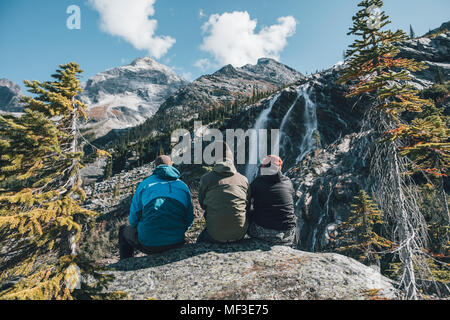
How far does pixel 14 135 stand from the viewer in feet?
12.0

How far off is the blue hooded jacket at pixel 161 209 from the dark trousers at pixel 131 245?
0.47ft

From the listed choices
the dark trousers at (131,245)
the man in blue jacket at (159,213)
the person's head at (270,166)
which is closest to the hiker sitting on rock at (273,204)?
the person's head at (270,166)

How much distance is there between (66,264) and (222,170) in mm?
3204

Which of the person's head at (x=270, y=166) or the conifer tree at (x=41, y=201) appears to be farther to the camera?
the person's head at (x=270, y=166)

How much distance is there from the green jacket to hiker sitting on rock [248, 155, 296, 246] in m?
0.34

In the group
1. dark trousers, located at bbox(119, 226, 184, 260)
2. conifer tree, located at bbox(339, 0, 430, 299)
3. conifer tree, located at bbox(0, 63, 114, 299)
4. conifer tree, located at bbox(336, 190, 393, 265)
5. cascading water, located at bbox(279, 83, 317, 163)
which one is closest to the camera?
conifer tree, located at bbox(0, 63, 114, 299)

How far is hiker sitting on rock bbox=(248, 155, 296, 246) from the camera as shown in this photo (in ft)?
16.7

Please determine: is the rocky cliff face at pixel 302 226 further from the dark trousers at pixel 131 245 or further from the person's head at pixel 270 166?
the person's head at pixel 270 166

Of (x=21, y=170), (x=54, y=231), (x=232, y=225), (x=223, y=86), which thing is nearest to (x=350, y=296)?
(x=232, y=225)

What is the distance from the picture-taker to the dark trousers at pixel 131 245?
4.89 meters

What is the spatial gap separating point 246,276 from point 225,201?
155 centimetres

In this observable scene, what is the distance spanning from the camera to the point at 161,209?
15.1ft

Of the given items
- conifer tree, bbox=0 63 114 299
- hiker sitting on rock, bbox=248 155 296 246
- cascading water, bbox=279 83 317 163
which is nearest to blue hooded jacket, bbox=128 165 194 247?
conifer tree, bbox=0 63 114 299

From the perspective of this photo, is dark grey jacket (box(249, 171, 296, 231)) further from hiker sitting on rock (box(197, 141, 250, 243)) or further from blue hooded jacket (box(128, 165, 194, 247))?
blue hooded jacket (box(128, 165, 194, 247))
